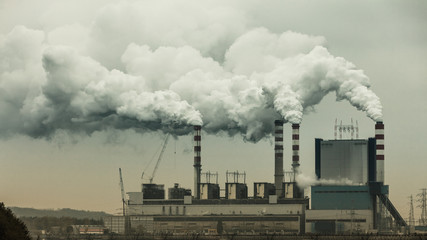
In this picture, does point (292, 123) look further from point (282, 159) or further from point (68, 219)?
point (68, 219)

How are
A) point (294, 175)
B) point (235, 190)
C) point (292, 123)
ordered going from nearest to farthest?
point (292, 123) < point (294, 175) < point (235, 190)

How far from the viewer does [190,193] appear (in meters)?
185

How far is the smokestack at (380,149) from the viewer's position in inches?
6147

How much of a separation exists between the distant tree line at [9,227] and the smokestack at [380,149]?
86.2 meters

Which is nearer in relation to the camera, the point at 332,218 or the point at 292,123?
the point at 292,123

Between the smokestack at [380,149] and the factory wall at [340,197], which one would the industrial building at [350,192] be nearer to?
the factory wall at [340,197]

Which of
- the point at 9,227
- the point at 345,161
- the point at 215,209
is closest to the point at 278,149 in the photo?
the point at 345,161

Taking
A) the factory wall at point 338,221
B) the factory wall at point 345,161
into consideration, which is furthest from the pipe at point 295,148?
the factory wall at point 345,161

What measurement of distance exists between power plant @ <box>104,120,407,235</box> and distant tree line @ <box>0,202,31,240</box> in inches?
3366

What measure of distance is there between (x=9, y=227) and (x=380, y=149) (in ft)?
302

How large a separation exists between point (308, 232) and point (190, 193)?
2648 cm

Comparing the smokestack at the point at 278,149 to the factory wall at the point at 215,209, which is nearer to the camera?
the smokestack at the point at 278,149

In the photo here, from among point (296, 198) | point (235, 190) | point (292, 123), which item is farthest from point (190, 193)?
point (292, 123)

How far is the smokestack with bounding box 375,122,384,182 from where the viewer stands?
512 feet
